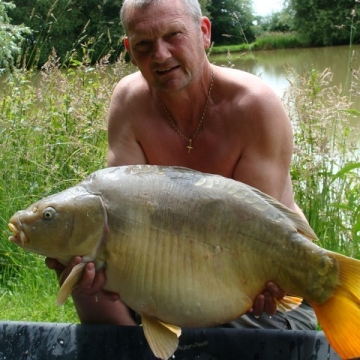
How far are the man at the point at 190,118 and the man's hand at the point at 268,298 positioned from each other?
0.35 m

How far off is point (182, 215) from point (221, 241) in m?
0.10

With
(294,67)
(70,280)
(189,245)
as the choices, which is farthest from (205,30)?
(294,67)

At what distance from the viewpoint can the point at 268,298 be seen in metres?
1.36

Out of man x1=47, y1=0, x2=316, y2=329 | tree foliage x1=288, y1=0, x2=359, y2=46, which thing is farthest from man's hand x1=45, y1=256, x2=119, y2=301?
tree foliage x1=288, y1=0, x2=359, y2=46

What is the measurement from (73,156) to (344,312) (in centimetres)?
182

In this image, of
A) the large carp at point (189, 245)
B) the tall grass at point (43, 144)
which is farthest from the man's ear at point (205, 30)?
the tall grass at point (43, 144)

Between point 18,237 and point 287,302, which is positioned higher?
point 18,237

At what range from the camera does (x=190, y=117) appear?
185 centimetres

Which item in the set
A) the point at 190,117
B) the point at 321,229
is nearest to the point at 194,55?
the point at 190,117

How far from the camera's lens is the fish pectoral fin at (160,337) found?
4.42 feet

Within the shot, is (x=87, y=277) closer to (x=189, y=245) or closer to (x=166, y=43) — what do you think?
(x=189, y=245)

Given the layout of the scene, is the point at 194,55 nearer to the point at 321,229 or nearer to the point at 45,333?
the point at 45,333

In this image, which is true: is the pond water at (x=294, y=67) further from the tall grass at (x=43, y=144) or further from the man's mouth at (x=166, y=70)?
the man's mouth at (x=166, y=70)

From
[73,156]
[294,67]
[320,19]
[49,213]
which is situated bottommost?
[294,67]
